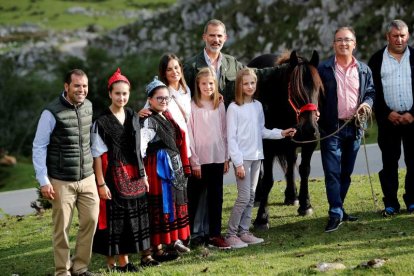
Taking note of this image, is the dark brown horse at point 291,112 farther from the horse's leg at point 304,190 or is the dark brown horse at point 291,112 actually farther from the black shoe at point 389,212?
the black shoe at point 389,212

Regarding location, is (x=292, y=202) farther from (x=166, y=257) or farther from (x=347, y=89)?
(x=166, y=257)

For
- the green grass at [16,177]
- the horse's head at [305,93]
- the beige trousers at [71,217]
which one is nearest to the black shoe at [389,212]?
the horse's head at [305,93]

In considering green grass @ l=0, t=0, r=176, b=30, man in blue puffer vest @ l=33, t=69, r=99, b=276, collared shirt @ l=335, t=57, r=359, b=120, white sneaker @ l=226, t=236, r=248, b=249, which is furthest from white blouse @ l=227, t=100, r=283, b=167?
green grass @ l=0, t=0, r=176, b=30

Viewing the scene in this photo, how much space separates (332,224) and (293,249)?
3.31 ft

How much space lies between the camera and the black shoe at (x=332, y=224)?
847 centimetres

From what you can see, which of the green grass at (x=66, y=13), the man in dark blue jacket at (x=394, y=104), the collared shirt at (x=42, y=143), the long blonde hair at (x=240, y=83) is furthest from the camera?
the green grass at (x=66, y=13)

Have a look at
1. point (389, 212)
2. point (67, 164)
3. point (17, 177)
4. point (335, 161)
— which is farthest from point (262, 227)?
point (17, 177)

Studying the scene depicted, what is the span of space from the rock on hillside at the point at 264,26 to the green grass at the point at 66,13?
2033 inches

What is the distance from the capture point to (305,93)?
8.27 meters

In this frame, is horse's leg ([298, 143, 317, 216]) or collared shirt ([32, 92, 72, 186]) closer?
collared shirt ([32, 92, 72, 186])

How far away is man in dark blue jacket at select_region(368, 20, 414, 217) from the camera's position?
8711 millimetres

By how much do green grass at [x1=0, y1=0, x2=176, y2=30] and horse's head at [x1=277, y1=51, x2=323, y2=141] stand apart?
97.9 m

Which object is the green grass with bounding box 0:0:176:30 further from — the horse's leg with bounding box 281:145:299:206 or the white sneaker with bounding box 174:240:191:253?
the white sneaker with bounding box 174:240:191:253

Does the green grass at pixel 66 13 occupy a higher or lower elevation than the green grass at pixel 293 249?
higher
